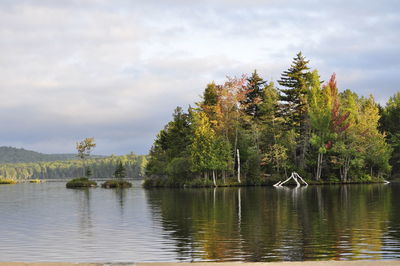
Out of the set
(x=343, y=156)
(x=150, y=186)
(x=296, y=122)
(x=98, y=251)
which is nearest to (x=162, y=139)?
(x=150, y=186)

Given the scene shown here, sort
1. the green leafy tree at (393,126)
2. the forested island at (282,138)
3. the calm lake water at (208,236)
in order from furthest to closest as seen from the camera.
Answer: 1. the green leafy tree at (393,126)
2. the forested island at (282,138)
3. the calm lake water at (208,236)

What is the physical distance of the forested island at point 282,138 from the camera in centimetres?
7019

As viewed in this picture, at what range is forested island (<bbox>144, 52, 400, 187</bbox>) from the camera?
70.2m

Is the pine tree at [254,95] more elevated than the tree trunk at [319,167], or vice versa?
the pine tree at [254,95]

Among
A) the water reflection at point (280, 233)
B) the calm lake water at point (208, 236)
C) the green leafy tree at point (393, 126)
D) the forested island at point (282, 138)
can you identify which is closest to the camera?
the water reflection at point (280, 233)

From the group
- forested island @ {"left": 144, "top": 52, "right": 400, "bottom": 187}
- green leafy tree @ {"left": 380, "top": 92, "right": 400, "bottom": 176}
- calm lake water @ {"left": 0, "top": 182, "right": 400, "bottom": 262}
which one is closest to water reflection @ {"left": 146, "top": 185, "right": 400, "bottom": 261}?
calm lake water @ {"left": 0, "top": 182, "right": 400, "bottom": 262}

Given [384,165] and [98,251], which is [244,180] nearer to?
[384,165]

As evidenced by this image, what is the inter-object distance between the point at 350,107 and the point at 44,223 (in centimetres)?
5900

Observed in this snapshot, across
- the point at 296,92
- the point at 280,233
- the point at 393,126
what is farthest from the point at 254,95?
the point at 280,233

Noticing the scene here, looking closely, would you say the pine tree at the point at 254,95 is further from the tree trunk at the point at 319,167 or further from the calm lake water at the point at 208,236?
the calm lake water at the point at 208,236

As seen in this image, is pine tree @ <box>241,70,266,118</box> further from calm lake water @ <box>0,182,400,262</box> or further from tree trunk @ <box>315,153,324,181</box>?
calm lake water @ <box>0,182,400,262</box>

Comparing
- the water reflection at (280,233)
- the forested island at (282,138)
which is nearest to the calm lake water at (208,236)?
the water reflection at (280,233)

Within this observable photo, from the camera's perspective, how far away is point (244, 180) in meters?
72.4

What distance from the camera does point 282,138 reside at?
73.4 m
